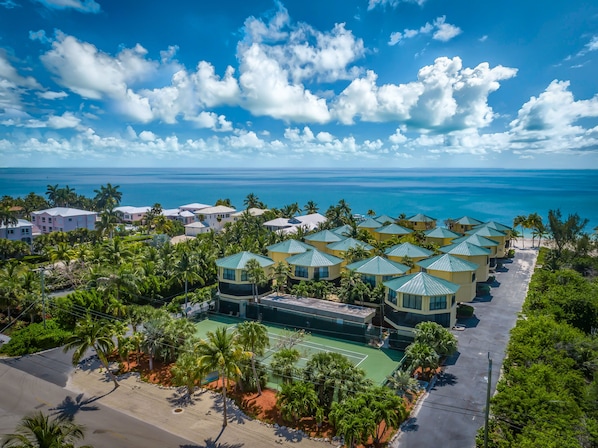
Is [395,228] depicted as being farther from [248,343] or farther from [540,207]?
[540,207]

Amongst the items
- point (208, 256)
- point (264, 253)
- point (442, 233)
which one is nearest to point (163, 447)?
point (208, 256)

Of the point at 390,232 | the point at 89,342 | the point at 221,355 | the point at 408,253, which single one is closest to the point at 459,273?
the point at 408,253

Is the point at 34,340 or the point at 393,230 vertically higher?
the point at 393,230

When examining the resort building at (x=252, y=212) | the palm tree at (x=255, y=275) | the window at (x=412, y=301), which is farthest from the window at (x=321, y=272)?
Answer: the resort building at (x=252, y=212)

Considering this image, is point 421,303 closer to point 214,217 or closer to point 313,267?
point 313,267

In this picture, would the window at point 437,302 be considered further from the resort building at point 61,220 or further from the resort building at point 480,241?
the resort building at point 61,220

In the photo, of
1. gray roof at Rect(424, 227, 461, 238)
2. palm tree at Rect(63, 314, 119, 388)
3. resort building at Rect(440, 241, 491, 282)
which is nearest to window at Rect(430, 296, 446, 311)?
resort building at Rect(440, 241, 491, 282)

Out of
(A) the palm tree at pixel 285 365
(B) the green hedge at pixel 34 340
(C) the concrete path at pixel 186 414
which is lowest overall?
(C) the concrete path at pixel 186 414
